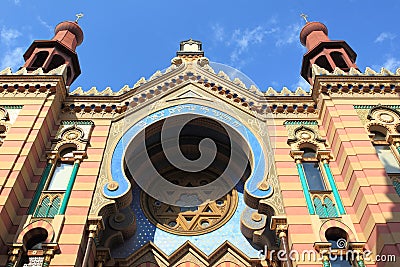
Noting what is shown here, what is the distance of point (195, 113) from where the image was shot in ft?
48.8

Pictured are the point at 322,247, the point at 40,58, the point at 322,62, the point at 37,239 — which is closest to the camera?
the point at 322,247

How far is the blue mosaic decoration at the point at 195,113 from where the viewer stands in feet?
40.3

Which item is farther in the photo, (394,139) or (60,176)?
(394,139)

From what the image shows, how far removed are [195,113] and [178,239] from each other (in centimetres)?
413

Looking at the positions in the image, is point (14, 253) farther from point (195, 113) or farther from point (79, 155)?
point (195, 113)

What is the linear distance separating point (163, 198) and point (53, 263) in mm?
4782

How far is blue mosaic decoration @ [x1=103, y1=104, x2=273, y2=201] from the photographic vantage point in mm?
12273

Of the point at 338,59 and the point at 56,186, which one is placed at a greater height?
the point at 338,59

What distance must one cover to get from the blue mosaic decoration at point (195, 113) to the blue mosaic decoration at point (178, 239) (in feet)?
5.44

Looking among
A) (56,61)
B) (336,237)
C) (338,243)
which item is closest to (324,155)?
(336,237)

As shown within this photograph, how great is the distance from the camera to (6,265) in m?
10.3

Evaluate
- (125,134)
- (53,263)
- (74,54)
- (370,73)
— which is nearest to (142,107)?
(125,134)

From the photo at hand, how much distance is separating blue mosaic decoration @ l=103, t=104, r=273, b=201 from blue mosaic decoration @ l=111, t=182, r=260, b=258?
5.44ft

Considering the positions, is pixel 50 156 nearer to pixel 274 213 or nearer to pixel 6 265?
pixel 6 265
